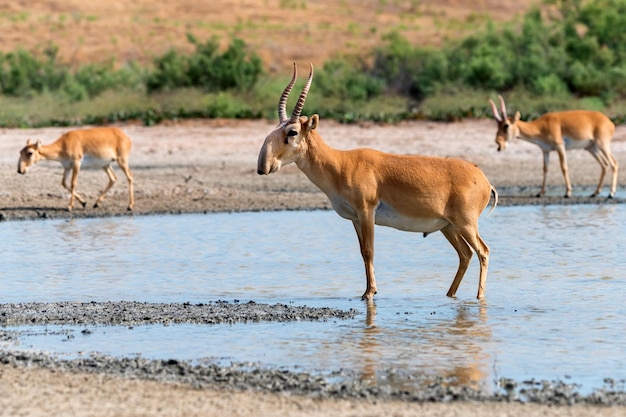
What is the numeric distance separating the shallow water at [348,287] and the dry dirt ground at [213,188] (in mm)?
910

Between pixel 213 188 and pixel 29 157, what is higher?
pixel 29 157

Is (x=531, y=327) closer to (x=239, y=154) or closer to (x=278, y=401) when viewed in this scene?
(x=278, y=401)

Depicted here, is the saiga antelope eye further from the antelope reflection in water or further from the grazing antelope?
the grazing antelope

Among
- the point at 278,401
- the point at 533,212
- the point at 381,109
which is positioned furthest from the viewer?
the point at 381,109

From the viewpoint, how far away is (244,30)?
193 feet

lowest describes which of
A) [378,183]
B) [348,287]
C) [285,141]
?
[348,287]

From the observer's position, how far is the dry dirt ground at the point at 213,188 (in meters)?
7.24

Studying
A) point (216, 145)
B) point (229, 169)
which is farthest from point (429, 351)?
point (216, 145)

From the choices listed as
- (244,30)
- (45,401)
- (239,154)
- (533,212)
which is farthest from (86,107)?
(244,30)

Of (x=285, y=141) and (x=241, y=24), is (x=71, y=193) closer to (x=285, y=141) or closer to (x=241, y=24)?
(x=285, y=141)

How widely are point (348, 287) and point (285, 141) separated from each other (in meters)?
Result: 2.02

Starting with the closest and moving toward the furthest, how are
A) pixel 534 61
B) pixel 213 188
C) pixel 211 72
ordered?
pixel 213 188, pixel 534 61, pixel 211 72

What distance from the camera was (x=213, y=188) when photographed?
21.2 m

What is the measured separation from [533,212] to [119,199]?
7.25 meters
